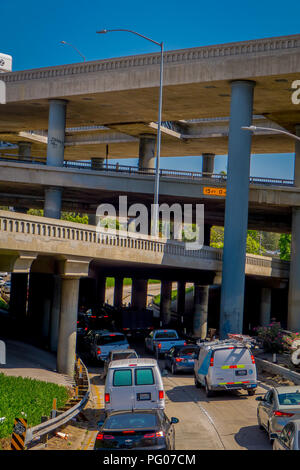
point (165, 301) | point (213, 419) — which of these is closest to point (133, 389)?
point (213, 419)

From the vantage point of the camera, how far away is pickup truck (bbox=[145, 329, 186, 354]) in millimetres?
36750

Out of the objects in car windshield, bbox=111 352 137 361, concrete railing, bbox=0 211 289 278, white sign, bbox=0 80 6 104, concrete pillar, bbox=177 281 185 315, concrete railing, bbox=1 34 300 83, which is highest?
concrete railing, bbox=1 34 300 83

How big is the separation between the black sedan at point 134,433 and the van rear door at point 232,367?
9143 mm

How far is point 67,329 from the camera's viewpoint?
31.7 meters

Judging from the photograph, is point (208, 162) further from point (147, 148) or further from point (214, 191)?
point (214, 191)

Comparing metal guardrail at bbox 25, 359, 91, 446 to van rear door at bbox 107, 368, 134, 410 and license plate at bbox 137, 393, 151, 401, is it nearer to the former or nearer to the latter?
van rear door at bbox 107, 368, 134, 410

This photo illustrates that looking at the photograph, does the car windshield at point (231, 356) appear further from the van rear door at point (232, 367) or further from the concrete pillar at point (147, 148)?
the concrete pillar at point (147, 148)

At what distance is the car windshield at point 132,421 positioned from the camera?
540 inches

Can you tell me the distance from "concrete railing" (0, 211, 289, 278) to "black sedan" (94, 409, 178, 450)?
572 inches

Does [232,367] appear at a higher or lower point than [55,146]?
lower

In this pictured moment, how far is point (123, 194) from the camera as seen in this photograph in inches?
2089

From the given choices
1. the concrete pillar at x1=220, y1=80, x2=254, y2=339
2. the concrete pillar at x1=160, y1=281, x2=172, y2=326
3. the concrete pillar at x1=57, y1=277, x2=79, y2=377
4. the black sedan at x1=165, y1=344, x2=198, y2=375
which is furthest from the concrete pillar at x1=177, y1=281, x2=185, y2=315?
the black sedan at x1=165, y1=344, x2=198, y2=375

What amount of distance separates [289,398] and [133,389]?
4.83 meters

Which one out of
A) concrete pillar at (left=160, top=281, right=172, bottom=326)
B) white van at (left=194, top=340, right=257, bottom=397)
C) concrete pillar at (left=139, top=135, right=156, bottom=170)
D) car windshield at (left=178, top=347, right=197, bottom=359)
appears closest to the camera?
white van at (left=194, top=340, right=257, bottom=397)
